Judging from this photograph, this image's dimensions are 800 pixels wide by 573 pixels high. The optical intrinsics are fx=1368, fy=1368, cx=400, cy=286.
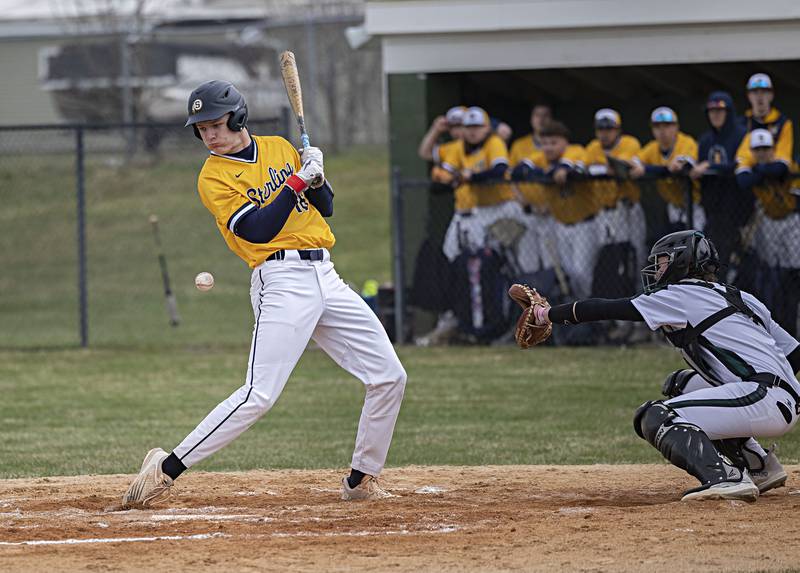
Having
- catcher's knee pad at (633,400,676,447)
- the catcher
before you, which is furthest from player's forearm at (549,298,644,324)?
catcher's knee pad at (633,400,676,447)

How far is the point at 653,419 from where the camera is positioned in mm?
5680

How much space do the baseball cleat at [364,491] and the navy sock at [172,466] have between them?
2.45 feet

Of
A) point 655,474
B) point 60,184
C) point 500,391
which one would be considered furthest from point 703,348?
point 60,184

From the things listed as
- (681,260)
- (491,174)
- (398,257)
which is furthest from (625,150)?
(681,260)

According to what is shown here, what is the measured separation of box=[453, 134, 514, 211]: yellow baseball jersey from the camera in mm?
11945

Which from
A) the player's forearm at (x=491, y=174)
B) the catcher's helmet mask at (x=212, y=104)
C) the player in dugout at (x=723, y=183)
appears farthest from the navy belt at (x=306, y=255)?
the player's forearm at (x=491, y=174)

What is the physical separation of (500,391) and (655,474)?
343 centimetres

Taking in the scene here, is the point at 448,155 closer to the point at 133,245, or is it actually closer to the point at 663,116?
the point at 663,116

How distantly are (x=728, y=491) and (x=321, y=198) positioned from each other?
2.06 metres

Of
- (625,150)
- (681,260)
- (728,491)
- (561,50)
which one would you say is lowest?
(728,491)

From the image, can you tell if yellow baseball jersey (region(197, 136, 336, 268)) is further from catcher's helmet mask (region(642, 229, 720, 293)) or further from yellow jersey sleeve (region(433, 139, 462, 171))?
yellow jersey sleeve (region(433, 139, 462, 171))

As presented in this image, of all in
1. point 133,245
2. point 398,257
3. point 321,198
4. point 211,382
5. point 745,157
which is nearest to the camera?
point 321,198

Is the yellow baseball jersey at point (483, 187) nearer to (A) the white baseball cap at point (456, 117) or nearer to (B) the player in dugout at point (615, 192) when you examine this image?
(A) the white baseball cap at point (456, 117)

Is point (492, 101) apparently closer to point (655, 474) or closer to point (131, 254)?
point (131, 254)
